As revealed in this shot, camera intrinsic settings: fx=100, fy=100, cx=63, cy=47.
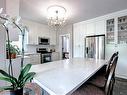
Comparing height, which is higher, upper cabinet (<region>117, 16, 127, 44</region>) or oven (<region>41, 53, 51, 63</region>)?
upper cabinet (<region>117, 16, 127, 44</region>)

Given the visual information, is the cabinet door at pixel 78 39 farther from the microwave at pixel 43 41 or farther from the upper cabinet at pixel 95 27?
the microwave at pixel 43 41

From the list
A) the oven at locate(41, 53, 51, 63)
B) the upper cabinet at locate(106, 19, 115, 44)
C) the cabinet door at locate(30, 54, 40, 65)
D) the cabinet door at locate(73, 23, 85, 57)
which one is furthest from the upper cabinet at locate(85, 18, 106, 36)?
the cabinet door at locate(30, 54, 40, 65)

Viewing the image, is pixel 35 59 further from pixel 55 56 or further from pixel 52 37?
pixel 52 37

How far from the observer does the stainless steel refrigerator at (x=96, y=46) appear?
4.30 m

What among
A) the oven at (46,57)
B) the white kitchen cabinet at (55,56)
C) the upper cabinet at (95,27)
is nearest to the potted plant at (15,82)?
the upper cabinet at (95,27)

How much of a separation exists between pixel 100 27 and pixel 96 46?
87 centimetres

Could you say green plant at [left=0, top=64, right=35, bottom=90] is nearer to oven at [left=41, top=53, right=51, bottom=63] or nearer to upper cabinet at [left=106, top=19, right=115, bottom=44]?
upper cabinet at [left=106, top=19, right=115, bottom=44]

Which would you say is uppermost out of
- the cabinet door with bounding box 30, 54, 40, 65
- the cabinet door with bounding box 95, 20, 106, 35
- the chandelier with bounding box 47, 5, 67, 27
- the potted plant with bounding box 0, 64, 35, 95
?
the chandelier with bounding box 47, 5, 67, 27

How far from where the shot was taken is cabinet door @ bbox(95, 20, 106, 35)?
4.36 metres

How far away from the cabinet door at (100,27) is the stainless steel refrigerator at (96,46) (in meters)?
0.22

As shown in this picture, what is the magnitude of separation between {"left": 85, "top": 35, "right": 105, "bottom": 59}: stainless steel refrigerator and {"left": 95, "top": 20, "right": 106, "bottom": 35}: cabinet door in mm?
218

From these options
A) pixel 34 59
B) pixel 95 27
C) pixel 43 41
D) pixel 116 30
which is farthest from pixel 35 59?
pixel 116 30

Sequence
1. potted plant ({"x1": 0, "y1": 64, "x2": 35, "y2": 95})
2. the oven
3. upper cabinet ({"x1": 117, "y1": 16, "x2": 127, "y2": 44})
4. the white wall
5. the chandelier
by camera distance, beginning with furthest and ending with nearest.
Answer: the oven < the white wall < upper cabinet ({"x1": 117, "y1": 16, "x2": 127, "y2": 44}) < the chandelier < potted plant ({"x1": 0, "y1": 64, "x2": 35, "y2": 95})

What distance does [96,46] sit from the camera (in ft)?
14.6
